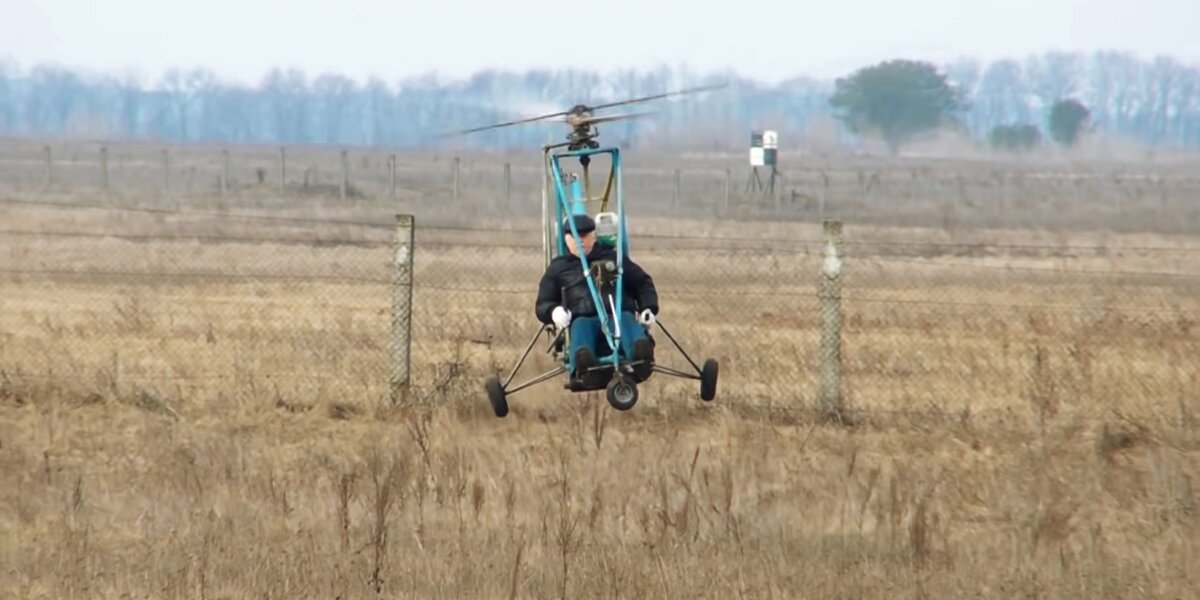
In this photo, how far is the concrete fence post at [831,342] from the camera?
53.0 ft

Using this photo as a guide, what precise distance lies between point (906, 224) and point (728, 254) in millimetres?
17772

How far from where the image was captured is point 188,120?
98.1 metres

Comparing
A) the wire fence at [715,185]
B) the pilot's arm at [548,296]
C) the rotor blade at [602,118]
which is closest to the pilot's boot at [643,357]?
the pilot's arm at [548,296]

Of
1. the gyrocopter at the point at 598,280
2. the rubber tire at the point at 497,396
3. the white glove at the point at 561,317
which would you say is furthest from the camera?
the rubber tire at the point at 497,396

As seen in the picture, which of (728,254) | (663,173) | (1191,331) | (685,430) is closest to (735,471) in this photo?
(685,430)

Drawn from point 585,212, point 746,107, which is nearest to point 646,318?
point 585,212

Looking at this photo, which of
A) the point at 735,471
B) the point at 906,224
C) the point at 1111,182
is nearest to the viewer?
the point at 735,471

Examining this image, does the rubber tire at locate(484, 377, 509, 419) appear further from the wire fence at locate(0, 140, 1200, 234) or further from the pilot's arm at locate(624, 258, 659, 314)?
the wire fence at locate(0, 140, 1200, 234)

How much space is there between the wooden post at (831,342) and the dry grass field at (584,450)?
221 mm

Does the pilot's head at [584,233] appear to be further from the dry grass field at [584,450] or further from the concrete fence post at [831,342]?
the concrete fence post at [831,342]

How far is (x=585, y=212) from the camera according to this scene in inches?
522

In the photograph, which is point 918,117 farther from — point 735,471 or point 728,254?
point 735,471

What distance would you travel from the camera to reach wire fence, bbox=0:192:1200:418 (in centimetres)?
1673

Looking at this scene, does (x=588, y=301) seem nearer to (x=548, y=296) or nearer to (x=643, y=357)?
(x=548, y=296)
